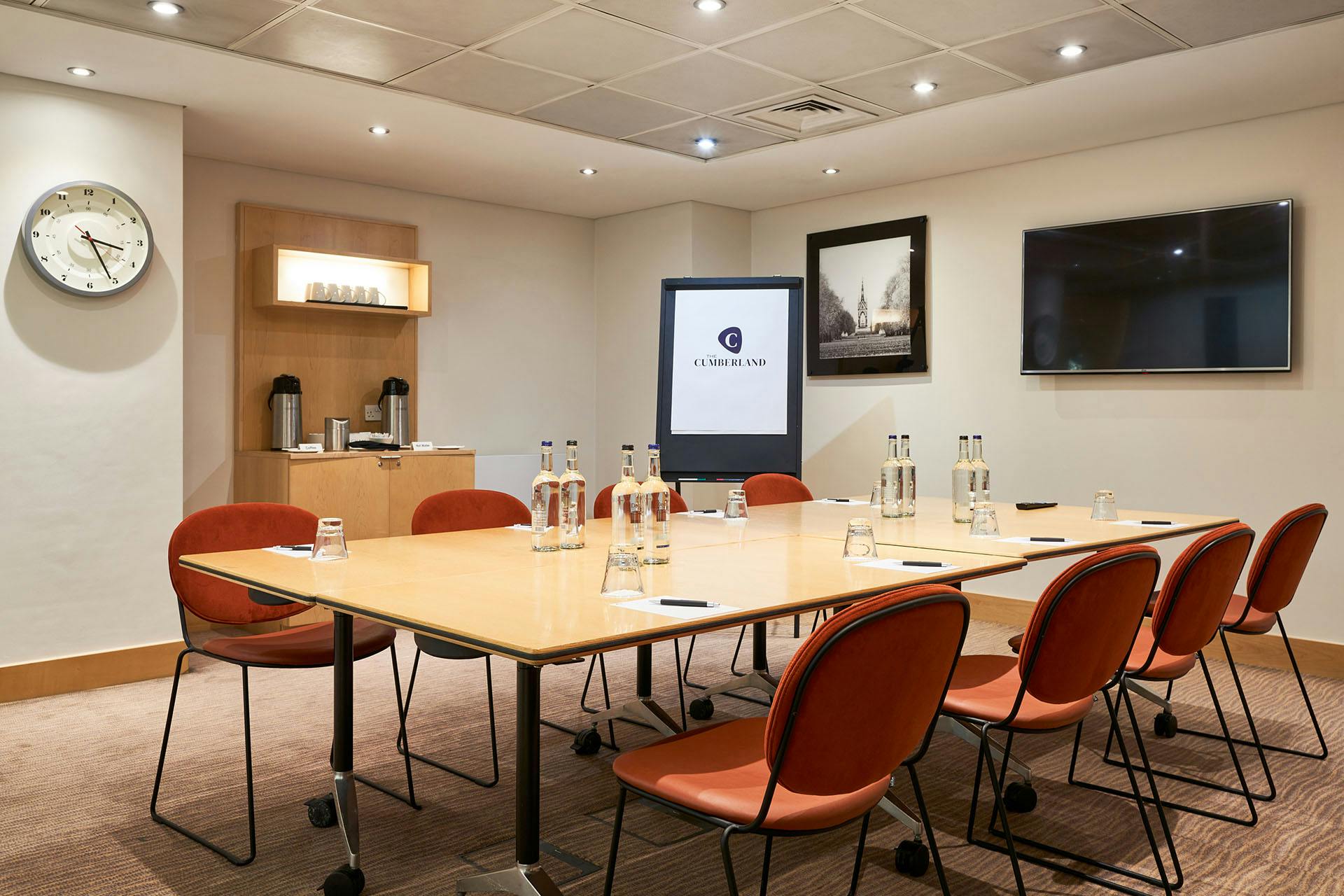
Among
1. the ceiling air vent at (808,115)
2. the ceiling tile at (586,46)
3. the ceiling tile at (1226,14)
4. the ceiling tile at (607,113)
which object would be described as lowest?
the ceiling tile at (1226,14)

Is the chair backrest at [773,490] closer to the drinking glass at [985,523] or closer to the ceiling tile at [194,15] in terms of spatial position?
the drinking glass at [985,523]

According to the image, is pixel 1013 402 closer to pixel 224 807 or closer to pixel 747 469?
pixel 747 469

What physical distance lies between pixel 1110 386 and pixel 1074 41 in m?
2.26

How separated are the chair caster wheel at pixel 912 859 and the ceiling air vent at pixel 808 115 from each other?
3.39 m

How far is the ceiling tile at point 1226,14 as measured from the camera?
3.68m

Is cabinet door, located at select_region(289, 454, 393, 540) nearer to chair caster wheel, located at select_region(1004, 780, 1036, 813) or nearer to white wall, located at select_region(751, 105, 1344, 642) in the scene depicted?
white wall, located at select_region(751, 105, 1344, 642)

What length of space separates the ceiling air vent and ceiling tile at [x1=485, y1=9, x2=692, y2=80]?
85 centimetres

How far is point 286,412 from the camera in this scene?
596cm

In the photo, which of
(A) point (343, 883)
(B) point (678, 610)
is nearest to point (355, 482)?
(A) point (343, 883)

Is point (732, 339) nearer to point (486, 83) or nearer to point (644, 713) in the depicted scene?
point (486, 83)

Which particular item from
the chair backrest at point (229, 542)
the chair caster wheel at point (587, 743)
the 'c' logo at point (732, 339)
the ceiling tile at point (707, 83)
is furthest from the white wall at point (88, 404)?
the 'c' logo at point (732, 339)

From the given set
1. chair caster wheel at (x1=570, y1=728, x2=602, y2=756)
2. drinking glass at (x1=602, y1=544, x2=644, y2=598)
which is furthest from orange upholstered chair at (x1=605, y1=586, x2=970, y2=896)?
chair caster wheel at (x1=570, y1=728, x2=602, y2=756)

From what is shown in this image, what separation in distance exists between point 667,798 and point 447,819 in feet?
4.58

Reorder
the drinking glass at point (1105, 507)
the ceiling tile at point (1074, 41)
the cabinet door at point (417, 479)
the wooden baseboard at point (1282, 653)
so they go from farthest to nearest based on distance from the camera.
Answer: the cabinet door at point (417, 479), the wooden baseboard at point (1282, 653), the drinking glass at point (1105, 507), the ceiling tile at point (1074, 41)
